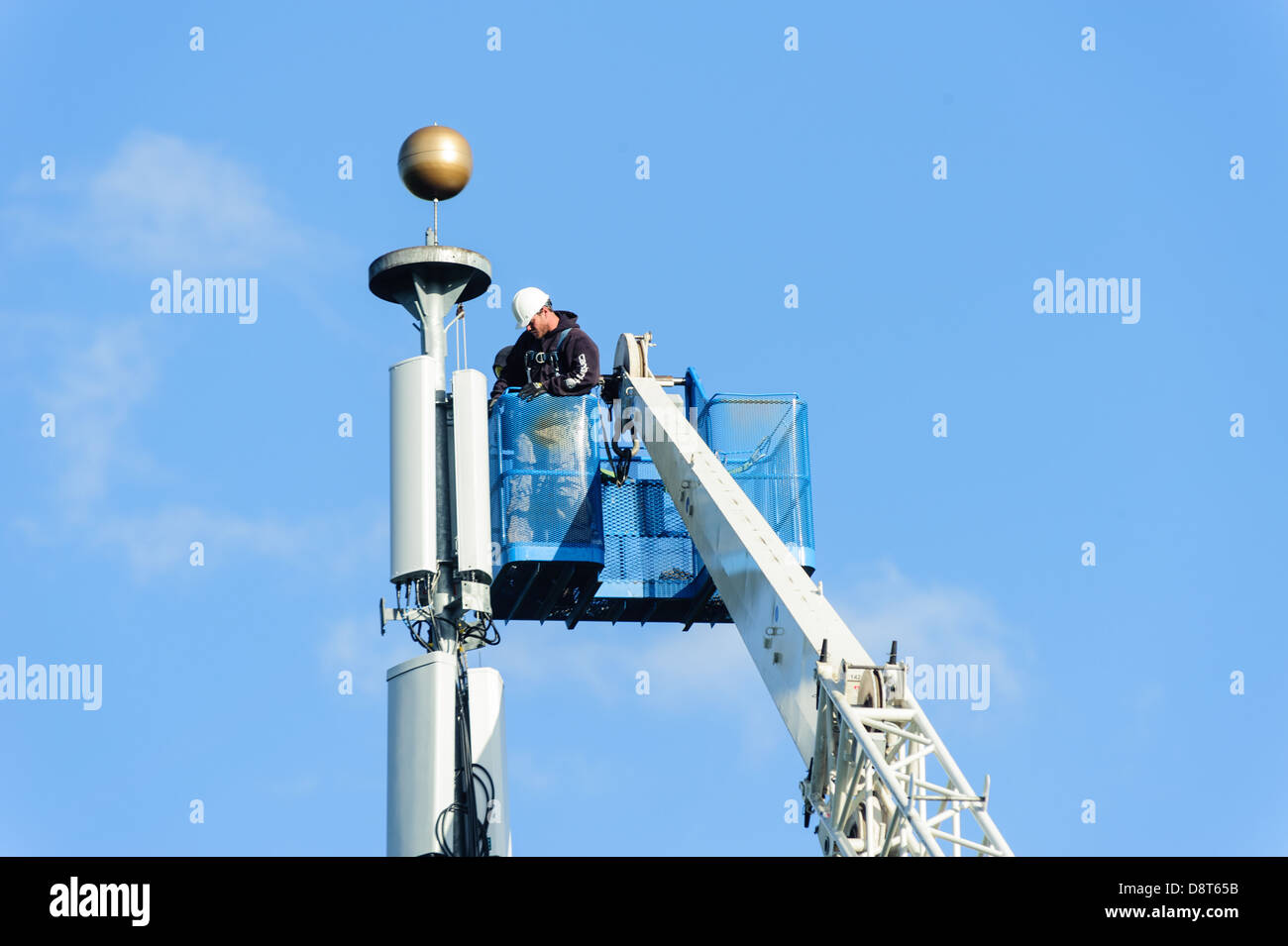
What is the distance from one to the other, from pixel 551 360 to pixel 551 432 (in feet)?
4.95

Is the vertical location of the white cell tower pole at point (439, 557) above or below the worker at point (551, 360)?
below

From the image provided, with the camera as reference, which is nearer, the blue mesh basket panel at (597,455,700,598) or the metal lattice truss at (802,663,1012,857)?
the metal lattice truss at (802,663,1012,857)

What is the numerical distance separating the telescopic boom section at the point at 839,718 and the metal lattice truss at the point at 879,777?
0.01m

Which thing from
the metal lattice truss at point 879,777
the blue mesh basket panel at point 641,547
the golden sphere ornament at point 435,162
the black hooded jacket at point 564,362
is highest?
the golden sphere ornament at point 435,162

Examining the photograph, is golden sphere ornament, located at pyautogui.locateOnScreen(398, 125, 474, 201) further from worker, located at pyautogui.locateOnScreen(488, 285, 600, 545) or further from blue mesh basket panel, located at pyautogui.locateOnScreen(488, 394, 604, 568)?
blue mesh basket panel, located at pyautogui.locateOnScreen(488, 394, 604, 568)

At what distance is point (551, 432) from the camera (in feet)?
128

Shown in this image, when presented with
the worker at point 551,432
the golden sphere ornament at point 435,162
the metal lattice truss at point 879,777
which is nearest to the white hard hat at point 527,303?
the worker at point 551,432

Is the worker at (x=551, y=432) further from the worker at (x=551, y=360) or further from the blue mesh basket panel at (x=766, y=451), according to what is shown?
the blue mesh basket panel at (x=766, y=451)

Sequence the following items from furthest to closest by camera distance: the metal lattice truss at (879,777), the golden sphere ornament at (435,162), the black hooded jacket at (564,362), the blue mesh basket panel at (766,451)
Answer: the blue mesh basket panel at (766,451), the black hooded jacket at (564,362), the golden sphere ornament at (435,162), the metal lattice truss at (879,777)

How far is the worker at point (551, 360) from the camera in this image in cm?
3781

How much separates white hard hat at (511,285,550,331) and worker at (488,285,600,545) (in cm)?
2

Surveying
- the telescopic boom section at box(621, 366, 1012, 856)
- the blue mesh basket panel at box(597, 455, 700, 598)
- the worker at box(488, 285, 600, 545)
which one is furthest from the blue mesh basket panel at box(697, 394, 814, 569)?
the telescopic boom section at box(621, 366, 1012, 856)

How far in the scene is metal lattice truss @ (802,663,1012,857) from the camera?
2436 cm
